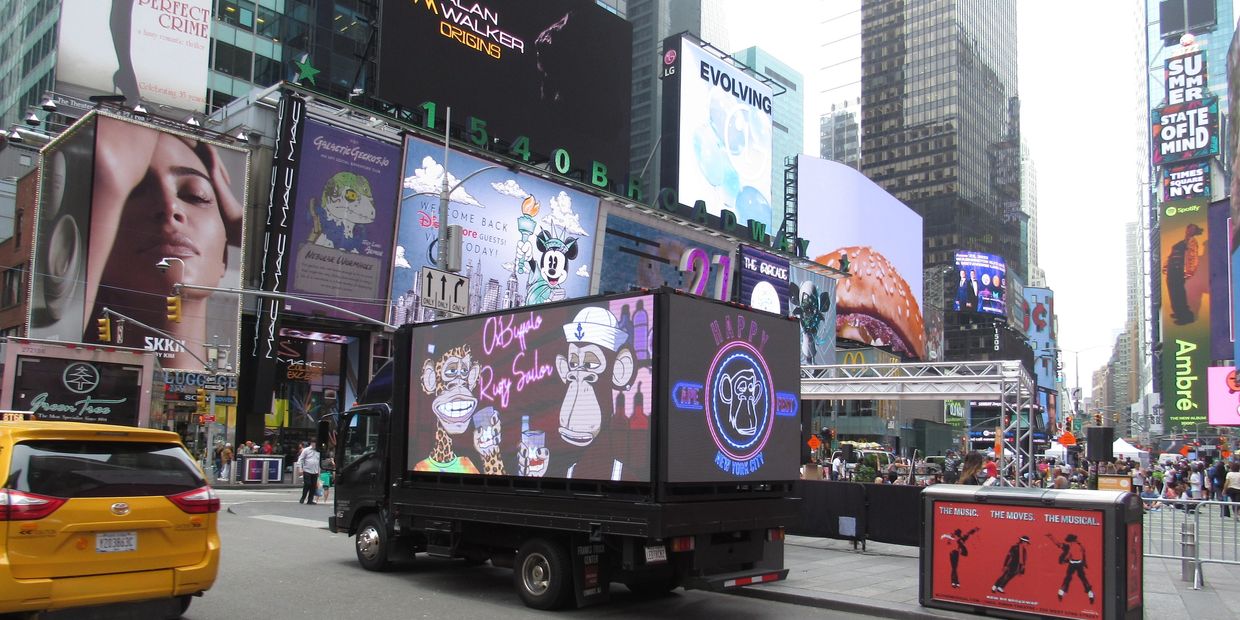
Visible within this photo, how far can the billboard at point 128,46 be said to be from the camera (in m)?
40.6

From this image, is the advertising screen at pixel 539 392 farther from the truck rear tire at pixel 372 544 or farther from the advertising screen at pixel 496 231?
the advertising screen at pixel 496 231

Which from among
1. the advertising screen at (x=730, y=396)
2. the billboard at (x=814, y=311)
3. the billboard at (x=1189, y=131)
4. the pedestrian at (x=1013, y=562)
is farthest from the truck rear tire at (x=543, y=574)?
the billboard at (x=1189, y=131)

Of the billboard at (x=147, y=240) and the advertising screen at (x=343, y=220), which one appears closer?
the billboard at (x=147, y=240)

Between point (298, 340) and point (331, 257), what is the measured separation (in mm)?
7157

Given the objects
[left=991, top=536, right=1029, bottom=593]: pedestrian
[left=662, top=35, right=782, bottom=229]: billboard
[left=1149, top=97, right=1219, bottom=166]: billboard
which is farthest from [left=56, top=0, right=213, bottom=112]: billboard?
[left=1149, top=97, right=1219, bottom=166]: billboard

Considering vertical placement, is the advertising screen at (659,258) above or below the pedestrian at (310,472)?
above

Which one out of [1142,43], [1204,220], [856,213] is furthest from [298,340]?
[1142,43]

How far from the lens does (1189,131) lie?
304 feet

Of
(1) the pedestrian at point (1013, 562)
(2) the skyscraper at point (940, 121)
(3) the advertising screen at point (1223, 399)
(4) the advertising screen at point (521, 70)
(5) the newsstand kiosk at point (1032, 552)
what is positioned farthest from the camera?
(2) the skyscraper at point (940, 121)

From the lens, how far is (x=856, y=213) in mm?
78125

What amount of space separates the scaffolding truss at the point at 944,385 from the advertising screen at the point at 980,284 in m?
92.9

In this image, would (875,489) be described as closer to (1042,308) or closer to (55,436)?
(55,436)

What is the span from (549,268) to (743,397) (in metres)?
32.6

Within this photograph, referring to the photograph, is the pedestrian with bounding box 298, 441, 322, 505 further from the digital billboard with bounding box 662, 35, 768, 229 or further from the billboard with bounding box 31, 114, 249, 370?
the digital billboard with bounding box 662, 35, 768, 229
